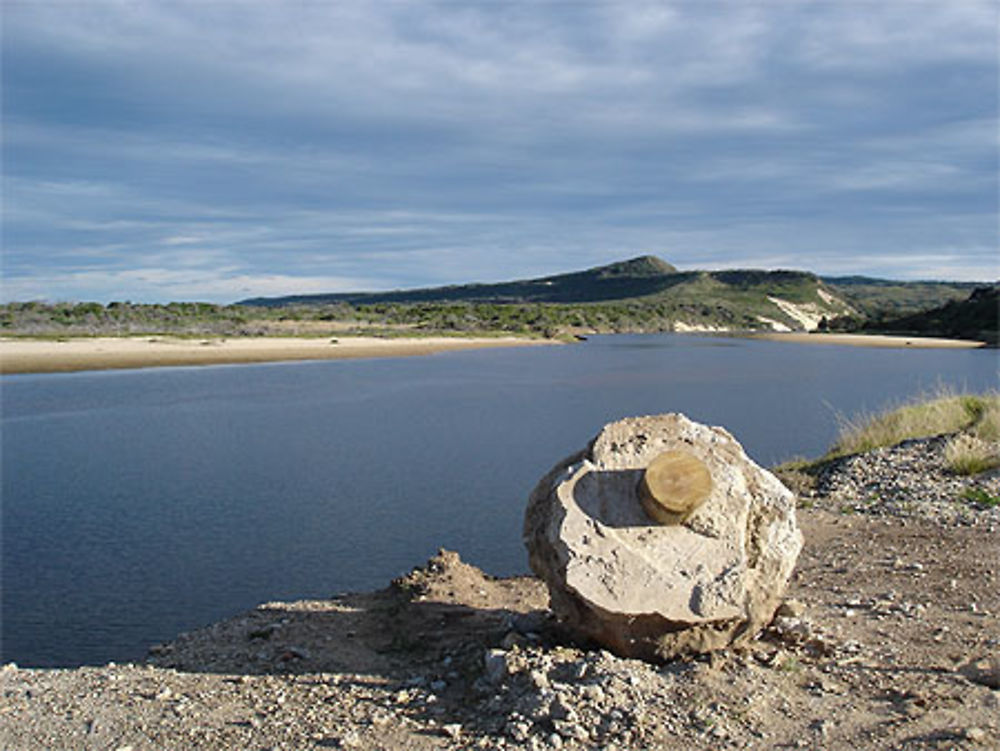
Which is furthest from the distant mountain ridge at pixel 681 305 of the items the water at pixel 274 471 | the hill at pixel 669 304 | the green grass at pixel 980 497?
the green grass at pixel 980 497

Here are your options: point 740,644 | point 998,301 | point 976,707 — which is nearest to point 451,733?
point 740,644

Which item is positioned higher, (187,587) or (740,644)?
(740,644)

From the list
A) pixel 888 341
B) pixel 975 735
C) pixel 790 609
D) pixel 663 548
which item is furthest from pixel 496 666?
pixel 888 341

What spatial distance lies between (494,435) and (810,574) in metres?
14.6

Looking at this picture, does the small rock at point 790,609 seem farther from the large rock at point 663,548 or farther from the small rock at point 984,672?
the small rock at point 984,672

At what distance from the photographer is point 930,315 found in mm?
88938

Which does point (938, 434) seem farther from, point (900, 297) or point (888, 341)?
point (900, 297)

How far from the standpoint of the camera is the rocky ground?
17.1ft

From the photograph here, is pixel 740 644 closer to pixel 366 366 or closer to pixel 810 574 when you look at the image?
pixel 810 574

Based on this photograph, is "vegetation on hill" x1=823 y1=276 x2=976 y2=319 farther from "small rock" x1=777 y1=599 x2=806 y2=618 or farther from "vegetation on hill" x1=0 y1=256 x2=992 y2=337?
"small rock" x1=777 y1=599 x2=806 y2=618

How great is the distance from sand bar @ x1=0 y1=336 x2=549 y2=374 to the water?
5813 mm

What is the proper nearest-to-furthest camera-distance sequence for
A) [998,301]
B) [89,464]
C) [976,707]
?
[976,707] < [89,464] < [998,301]

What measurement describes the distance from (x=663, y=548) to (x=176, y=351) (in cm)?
4987

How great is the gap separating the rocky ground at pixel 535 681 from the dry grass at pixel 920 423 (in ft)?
22.4
